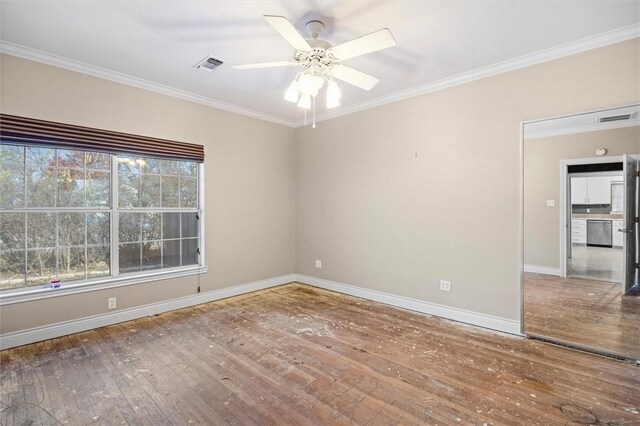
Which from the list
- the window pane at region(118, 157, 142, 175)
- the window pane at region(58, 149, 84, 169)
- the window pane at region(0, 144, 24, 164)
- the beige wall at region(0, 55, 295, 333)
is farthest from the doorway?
the window pane at region(0, 144, 24, 164)

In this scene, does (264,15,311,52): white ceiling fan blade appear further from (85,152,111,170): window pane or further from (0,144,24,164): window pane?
(0,144,24,164): window pane

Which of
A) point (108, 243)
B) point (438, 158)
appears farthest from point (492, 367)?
point (108, 243)

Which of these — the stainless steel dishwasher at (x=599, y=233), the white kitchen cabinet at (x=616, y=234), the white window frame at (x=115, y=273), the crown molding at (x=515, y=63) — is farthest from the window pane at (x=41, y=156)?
the white kitchen cabinet at (x=616, y=234)

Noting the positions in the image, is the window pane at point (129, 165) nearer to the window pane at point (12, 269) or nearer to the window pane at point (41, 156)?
the window pane at point (41, 156)

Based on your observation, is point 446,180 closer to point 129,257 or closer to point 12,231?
point 129,257

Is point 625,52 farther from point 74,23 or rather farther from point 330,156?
point 74,23

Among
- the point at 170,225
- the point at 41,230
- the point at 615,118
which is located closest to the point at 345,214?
the point at 170,225

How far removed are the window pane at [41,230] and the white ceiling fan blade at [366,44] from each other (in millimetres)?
3119

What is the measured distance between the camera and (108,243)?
337 centimetres

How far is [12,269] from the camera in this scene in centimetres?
284

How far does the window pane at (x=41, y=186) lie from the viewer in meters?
2.91

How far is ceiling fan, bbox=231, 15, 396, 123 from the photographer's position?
1964 mm

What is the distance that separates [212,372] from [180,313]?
5.12ft

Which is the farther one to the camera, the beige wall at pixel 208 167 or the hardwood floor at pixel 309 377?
the beige wall at pixel 208 167
